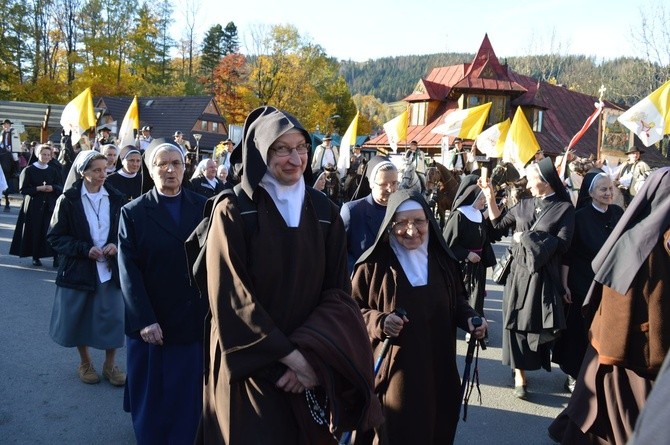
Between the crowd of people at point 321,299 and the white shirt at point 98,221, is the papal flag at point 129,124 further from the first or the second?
the white shirt at point 98,221

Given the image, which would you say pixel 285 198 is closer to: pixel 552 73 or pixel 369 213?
pixel 369 213

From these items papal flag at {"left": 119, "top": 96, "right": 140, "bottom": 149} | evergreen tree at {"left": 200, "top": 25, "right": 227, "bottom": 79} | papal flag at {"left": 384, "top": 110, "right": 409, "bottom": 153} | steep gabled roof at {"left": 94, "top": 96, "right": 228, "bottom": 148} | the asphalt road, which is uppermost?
evergreen tree at {"left": 200, "top": 25, "right": 227, "bottom": 79}

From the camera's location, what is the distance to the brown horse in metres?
16.4

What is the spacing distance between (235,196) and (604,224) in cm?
403

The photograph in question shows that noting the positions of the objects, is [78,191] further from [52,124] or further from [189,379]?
[52,124]

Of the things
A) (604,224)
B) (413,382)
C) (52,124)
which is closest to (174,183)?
(413,382)

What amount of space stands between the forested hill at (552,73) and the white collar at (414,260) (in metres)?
28.2

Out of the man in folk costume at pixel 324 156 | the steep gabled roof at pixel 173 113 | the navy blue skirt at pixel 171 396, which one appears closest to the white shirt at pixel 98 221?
the navy blue skirt at pixel 171 396

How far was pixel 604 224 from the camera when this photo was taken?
5457 mm

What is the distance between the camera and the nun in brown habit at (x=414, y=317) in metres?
3.60

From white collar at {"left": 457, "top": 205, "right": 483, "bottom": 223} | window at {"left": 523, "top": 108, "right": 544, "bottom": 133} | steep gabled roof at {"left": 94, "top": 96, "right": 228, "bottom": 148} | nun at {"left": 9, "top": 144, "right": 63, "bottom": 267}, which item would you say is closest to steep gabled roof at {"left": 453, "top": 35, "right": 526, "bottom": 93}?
window at {"left": 523, "top": 108, "right": 544, "bottom": 133}

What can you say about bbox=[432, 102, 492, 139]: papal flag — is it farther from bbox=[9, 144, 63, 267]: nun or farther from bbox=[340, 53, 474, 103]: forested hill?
bbox=[340, 53, 474, 103]: forested hill

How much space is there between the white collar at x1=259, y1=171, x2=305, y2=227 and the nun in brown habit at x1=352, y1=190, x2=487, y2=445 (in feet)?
3.59

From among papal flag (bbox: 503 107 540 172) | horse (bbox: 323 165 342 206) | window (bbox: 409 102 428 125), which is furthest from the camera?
window (bbox: 409 102 428 125)
